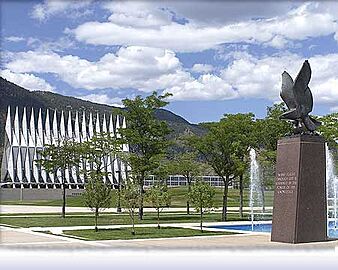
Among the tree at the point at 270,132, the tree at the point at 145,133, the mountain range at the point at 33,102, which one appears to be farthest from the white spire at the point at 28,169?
the tree at the point at 145,133

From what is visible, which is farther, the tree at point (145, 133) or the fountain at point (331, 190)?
the tree at point (145, 133)

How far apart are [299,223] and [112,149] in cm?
2062

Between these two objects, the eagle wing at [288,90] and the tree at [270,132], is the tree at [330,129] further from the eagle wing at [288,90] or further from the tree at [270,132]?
the eagle wing at [288,90]

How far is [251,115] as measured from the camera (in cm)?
3222

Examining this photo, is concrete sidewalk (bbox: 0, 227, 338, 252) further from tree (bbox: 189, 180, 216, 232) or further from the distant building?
the distant building

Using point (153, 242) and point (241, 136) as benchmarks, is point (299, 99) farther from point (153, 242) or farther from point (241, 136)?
point (241, 136)

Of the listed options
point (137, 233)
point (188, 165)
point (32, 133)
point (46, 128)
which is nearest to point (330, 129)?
point (188, 165)

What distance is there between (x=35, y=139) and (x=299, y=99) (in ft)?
256

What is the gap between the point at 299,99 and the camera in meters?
17.0

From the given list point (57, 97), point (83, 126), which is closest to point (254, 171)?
point (83, 126)

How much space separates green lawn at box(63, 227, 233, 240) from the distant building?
217 feet

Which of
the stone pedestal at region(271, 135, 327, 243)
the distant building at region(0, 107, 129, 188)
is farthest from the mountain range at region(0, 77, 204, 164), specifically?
the stone pedestal at region(271, 135, 327, 243)

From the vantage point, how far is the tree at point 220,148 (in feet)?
101

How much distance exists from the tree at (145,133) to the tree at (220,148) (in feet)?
6.69
